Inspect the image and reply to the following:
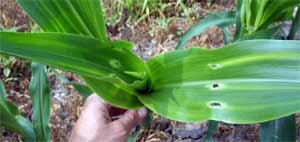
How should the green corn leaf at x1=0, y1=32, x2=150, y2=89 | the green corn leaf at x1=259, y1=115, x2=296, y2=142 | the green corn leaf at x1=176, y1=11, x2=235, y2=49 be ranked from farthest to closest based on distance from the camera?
the green corn leaf at x1=176, y1=11, x2=235, y2=49, the green corn leaf at x1=259, y1=115, x2=296, y2=142, the green corn leaf at x1=0, y1=32, x2=150, y2=89

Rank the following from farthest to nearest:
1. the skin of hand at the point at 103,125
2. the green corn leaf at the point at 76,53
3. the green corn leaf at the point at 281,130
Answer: the green corn leaf at the point at 281,130
the skin of hand at the point at 103,125
the green corn leaf at the point at 76,53

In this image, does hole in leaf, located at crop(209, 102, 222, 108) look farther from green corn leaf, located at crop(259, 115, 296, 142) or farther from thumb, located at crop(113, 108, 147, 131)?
green corn leaf, located at crop(259, 115, 296, 142)

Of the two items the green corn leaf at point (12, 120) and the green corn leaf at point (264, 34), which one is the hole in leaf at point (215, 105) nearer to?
the green corn leaf at point (264, 34)

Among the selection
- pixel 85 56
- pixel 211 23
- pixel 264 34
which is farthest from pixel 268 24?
pixel 85 56

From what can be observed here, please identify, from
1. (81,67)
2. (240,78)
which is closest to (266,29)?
(240,78)

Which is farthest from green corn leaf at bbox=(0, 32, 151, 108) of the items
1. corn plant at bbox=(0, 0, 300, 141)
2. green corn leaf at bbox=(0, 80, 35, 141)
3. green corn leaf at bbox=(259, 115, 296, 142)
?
green corn leaf at bbox=(259, 115, 296, 142)

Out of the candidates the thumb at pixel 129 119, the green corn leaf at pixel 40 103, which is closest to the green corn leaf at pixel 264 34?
the thumb at pixel 129 119

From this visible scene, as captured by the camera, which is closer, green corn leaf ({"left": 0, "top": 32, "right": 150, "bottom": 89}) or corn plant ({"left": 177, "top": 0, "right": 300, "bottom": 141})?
green corn leaf ({"left": 0, "top": 32, "right": 150, "bottom": 89})
